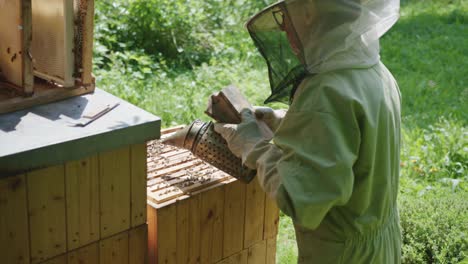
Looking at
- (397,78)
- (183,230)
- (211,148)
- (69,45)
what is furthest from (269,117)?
(397,78)

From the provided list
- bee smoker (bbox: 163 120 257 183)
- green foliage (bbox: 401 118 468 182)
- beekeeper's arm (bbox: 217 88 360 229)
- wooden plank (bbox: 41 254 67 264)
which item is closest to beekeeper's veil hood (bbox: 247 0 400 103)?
beekeeper's arm (bbox: 217 88 360 229)

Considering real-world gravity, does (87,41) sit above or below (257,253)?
above

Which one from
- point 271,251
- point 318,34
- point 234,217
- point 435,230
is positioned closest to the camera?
point 318,34

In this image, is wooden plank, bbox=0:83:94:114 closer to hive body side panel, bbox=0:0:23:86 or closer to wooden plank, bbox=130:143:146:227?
hive body side panel, bbox=0:0:23:86

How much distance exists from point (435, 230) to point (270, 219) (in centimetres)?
122

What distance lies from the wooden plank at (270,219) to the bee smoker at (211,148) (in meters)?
0.40

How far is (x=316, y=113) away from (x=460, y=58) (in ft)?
20.0

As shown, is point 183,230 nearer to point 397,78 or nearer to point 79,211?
point 79,211

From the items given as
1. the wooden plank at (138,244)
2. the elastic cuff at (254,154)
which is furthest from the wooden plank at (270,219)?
the wooden plank at (138,244)

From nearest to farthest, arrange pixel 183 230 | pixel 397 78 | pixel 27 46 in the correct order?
1. pixel 27 46
2. pixel 183 230
3. pixel 397 78

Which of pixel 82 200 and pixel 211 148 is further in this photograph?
pixel 211 148

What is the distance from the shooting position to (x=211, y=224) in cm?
272

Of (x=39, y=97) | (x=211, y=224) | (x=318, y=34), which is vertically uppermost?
(x=318, y=34)

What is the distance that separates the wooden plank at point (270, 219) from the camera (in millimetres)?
2994
